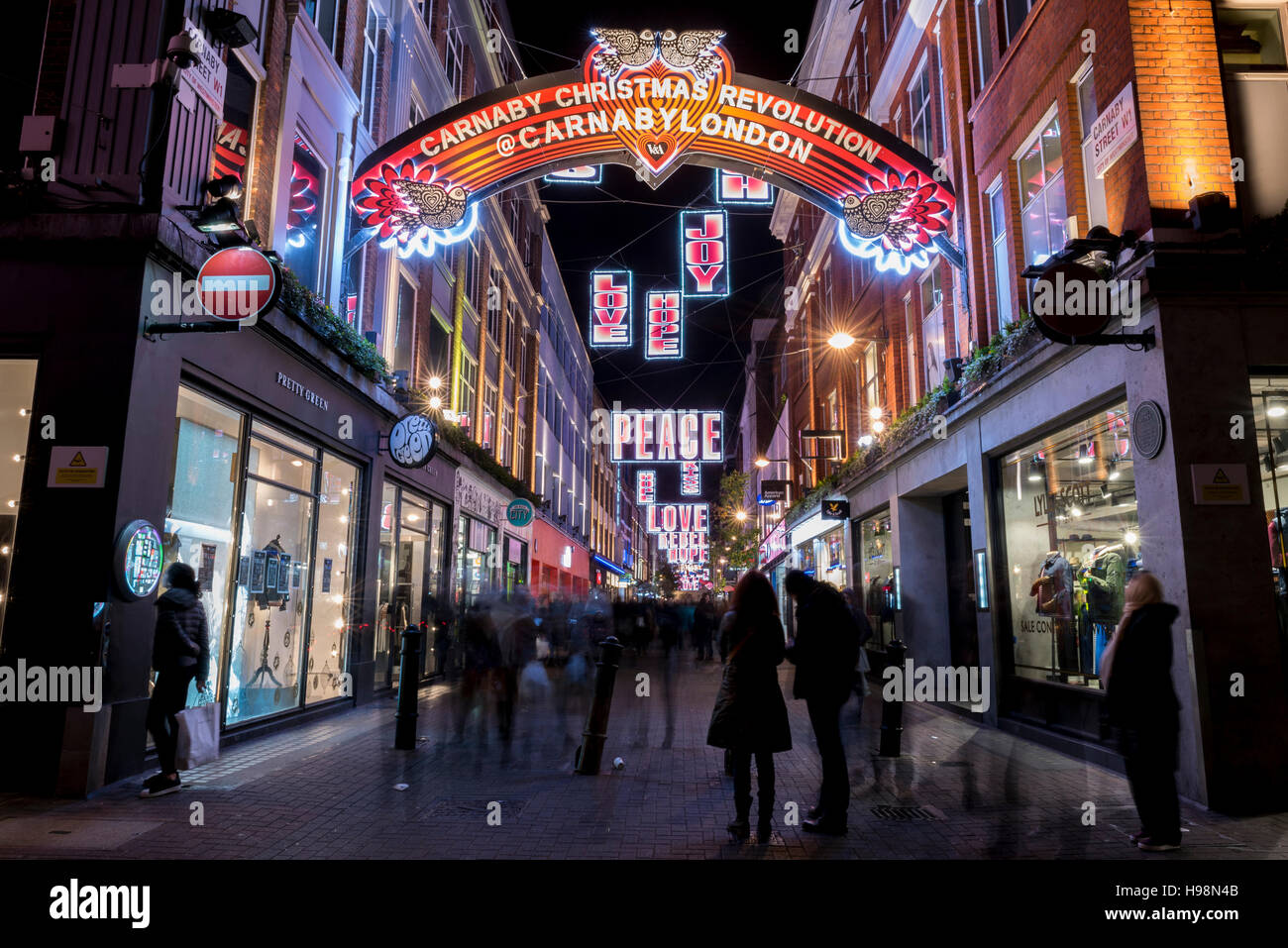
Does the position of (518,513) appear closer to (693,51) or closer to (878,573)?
(878,573)

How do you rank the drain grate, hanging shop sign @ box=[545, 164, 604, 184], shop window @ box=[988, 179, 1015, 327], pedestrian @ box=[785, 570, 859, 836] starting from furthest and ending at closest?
hanging shop sign @ box=[545, 164, 604, 184]
shop window @ box=[988, 179, 1015, 327]
the drain grate
pedestrian @ box=[785, 570, 859, 836]

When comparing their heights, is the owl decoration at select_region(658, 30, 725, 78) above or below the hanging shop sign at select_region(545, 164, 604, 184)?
above

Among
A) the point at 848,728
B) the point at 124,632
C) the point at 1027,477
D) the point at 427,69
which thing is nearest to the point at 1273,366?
the point at 1027,477

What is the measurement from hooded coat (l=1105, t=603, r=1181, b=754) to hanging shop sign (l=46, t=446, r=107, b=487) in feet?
27.2

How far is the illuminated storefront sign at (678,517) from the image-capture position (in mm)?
50656

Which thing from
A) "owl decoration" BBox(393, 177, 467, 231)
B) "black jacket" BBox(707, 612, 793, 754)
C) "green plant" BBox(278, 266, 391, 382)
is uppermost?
"owl decoration" BBox(393, 177, 467, 231)

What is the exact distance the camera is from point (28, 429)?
24.6ft

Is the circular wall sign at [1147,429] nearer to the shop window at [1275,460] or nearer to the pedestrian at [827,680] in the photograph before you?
the shop window at [1275,460]

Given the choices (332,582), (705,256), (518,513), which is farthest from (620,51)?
(518,513)

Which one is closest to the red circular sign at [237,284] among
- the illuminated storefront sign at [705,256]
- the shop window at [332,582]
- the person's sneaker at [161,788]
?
the person's sneaker at [161,788]

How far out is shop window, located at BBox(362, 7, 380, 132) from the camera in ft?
48.0

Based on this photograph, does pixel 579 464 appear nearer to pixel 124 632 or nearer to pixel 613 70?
pixel 613 70

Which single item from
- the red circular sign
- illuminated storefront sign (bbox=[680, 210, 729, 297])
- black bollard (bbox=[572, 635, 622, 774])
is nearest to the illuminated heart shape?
illuminated storefront sign (bbox=[680, 210, 729, 297])

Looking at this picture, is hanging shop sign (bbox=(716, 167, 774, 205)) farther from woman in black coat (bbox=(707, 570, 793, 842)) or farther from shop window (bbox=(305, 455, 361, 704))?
woman in black coat (bbox=(707, 570, 793, 842))
